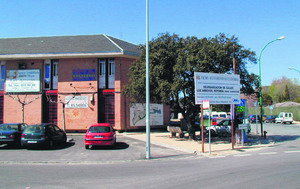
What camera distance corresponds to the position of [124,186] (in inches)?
290

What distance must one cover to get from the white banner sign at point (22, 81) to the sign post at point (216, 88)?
55.4ft

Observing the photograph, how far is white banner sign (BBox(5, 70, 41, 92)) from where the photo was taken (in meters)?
25.9

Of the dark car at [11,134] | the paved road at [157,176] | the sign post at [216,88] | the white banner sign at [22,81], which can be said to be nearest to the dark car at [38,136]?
the dark car at [11,134]

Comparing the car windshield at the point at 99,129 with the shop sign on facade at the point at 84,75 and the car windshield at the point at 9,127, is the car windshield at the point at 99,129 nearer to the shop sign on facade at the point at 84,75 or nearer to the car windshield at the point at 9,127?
the car windshield at the point at 9,127

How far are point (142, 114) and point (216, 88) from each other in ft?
37.1

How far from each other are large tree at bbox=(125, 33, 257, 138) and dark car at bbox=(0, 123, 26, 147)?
8.13 m

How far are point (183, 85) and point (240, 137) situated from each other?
17.4ft

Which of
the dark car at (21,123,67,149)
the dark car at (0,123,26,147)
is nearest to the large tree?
the dark car at (21,123,67,149)

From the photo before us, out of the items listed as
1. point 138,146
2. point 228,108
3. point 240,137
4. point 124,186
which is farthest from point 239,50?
point 124,186

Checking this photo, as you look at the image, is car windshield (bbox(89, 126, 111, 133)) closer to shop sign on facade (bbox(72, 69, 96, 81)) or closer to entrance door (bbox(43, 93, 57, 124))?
shop sign on facade (bbox(72, 69, 96, 81))

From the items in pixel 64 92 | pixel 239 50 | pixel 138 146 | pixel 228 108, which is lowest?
pixel 138 146

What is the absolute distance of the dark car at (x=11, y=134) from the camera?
1566 cm

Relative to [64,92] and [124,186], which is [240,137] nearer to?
[124,186]

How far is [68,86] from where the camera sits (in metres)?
25.5
